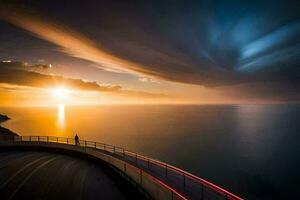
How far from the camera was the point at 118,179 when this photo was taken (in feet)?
51.3

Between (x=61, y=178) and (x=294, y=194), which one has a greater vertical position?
(x=61, y=178)

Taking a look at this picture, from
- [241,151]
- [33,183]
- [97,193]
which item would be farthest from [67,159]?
[241,151]

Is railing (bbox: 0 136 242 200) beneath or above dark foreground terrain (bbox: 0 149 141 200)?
above

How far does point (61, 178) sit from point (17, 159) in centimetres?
985

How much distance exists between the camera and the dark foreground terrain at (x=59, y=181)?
43.0 feet

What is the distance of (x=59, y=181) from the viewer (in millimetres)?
15352

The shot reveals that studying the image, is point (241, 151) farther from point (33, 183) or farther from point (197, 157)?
point (33, 183)

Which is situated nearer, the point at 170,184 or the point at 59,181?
the point at 170,184

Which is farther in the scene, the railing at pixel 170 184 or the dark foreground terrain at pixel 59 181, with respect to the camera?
the dark foreground terrain at pixel 59 181

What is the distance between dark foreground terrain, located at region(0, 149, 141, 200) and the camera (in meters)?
13.1

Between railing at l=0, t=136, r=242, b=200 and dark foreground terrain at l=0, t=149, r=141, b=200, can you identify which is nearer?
railing at l=0, t=136, r=242, b=200

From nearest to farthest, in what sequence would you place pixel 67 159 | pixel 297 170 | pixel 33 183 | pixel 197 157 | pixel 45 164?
pixel 33 183 < pixel 45 164 < pixel 67 159 < pixel 297 170 < pixel 197 157

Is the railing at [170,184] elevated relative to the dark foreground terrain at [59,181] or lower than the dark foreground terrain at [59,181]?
elevated

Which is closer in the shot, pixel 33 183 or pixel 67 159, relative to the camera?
pixel 33 183
